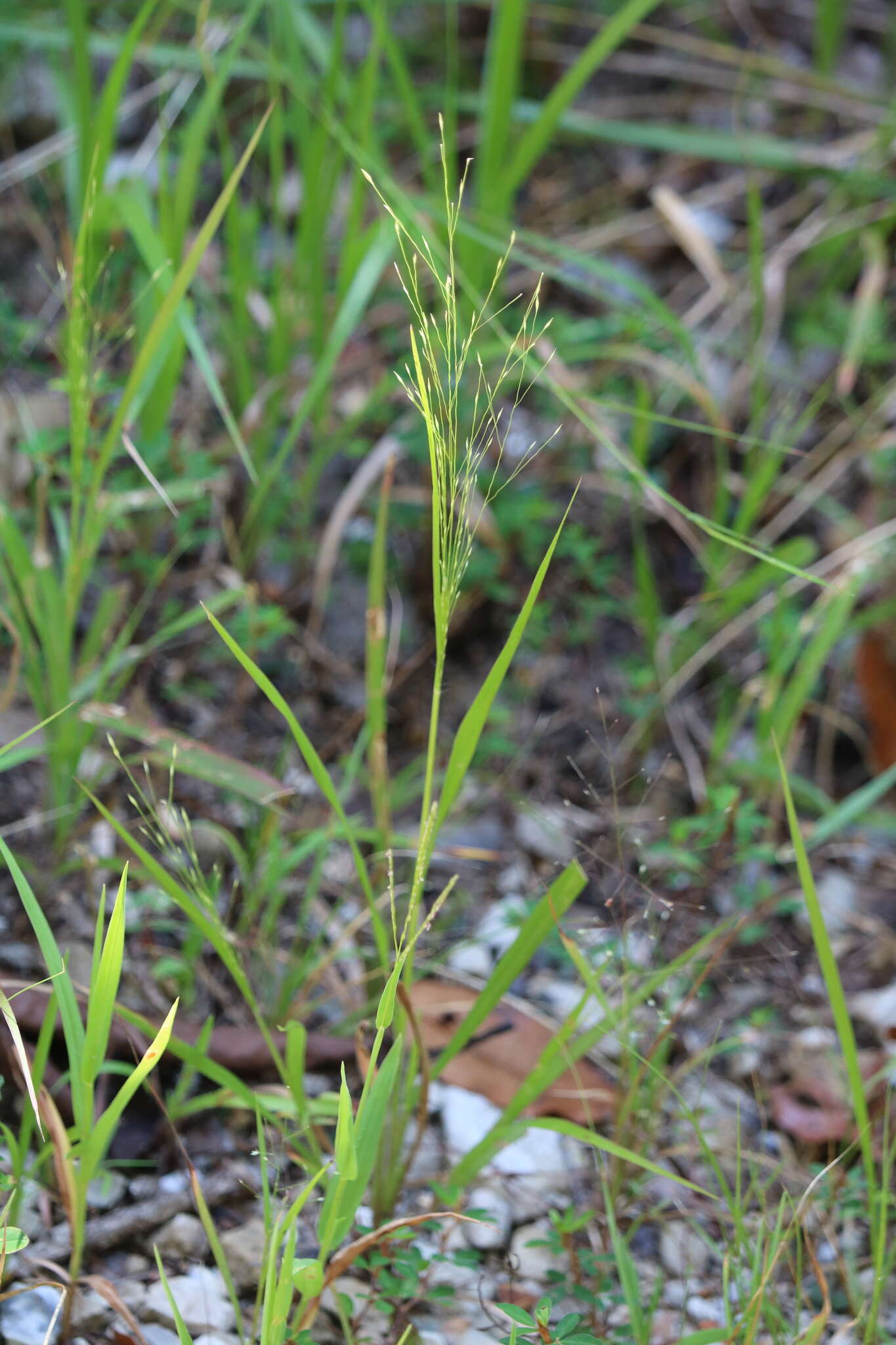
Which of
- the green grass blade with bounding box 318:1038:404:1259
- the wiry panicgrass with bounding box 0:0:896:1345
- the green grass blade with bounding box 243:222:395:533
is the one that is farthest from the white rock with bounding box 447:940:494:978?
the green grass blade with bounding box 243:222:395:533

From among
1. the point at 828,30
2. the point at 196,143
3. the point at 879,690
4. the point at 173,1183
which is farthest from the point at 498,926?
the point at 828,30

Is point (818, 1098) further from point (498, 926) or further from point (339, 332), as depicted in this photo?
point (339, 332)

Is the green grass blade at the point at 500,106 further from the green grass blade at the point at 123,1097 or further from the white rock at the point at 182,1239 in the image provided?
the white rock at the point at 182,1239

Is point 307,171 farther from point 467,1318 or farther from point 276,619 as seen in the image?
point 467,1318

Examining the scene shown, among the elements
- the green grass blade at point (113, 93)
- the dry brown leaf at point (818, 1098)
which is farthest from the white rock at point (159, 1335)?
the green grass blade at point (113, 93)

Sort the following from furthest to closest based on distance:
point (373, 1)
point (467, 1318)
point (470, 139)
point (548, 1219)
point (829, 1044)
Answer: point (470, 139) → point (373, 1) → point (829, 1044) → point (548, 1219) → point (467, 1318)

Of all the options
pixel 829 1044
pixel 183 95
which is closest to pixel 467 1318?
pixel 829 1044
